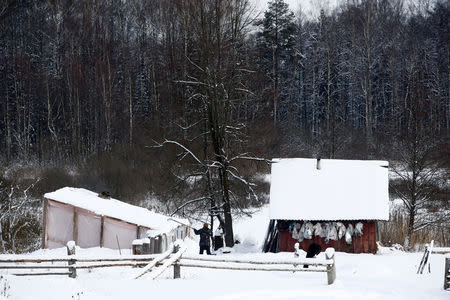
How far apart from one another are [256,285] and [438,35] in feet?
155

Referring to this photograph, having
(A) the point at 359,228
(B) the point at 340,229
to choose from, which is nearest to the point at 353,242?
(A) the point at 359,228

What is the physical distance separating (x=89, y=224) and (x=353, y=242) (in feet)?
34.8

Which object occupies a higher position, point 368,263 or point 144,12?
point 144,12

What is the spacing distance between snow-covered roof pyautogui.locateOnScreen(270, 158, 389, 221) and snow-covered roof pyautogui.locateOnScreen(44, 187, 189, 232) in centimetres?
464

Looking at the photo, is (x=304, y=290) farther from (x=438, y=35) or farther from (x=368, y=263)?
(x=438, y=35)

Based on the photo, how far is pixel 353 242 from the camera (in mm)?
23625

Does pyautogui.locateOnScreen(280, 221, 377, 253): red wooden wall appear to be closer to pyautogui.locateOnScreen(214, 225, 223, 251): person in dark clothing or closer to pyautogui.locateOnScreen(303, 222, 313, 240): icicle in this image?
pyautogui.locateOnScreen(303, 222, 313, 240): icicle

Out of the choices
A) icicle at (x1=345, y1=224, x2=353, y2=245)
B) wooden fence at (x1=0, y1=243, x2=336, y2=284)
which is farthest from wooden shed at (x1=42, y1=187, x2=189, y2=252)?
icicle at (x1=345, y1=224, x2=353, y2=245)

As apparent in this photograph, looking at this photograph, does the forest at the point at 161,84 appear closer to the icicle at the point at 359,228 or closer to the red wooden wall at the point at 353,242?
the red wooden wall at the point at 353,242

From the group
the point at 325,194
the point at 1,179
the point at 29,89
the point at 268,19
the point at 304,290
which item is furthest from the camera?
the point at 268,19

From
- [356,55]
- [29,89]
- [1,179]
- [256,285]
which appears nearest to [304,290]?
[256,285]

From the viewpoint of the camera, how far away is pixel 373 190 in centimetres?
2420

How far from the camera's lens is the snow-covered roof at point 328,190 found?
23219 mm

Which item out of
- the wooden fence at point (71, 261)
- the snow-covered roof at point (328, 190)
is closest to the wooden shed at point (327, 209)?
the snow-covered roof at point (328, 190)
